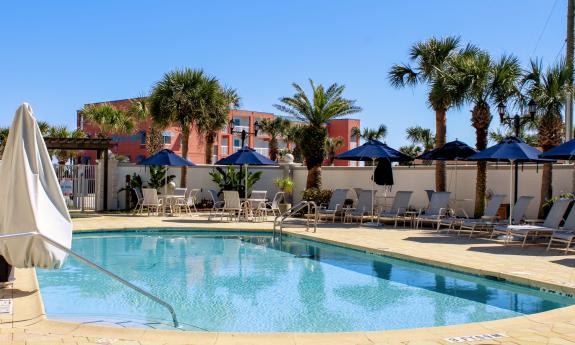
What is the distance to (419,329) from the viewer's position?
5598mm

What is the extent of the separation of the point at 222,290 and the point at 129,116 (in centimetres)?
3458

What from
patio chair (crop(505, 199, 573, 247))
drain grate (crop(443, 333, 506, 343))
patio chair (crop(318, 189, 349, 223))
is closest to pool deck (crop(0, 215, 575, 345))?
drain grate (crop(443, 333, 506, 343))

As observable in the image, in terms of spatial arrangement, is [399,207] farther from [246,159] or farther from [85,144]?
[85,144]

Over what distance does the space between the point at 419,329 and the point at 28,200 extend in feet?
14.7

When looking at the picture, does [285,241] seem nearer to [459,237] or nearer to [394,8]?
[459,237]

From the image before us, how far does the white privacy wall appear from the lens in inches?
678

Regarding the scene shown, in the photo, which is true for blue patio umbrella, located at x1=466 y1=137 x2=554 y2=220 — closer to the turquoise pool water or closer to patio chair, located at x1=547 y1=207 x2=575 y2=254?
patio chair, located at x1=547 y1=207 x2=575 y2=254

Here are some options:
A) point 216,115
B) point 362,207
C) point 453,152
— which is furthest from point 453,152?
point 216,115

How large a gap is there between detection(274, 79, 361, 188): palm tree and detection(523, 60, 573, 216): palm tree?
7.33m

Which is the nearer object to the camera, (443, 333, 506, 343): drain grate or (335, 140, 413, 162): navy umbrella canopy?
(443, 333, 506, 343): drain grate

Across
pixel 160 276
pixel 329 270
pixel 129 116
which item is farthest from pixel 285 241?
pixel 129 116

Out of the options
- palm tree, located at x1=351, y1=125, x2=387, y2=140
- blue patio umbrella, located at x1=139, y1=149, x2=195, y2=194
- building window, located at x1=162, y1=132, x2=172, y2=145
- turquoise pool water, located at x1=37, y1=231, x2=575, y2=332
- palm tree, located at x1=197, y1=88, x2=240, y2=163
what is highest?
palm tree, located at x1=351, y1=125, x2=387, y2=140

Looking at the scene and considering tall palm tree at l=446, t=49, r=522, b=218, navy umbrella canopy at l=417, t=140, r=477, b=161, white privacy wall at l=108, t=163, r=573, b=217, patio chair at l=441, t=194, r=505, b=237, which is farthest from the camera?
white privacy wall at l=108, t=163, r=573, b=217

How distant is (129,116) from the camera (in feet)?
135
